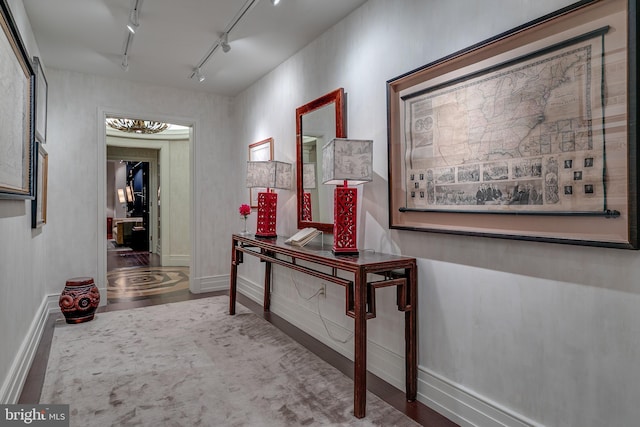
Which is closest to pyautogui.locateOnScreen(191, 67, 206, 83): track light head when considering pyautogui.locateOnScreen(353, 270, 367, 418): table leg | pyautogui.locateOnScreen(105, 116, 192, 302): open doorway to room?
pyautogui.locateOnScreen(105, 116, 192, 302): open doorway to room

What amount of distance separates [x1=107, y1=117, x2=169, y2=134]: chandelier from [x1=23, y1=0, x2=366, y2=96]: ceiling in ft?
6.94

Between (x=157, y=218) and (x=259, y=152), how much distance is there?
15.9 ft

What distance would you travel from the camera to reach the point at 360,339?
199 cm

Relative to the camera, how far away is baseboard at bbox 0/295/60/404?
2.01 m

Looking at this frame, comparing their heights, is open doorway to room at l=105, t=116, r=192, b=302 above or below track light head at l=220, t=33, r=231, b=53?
below

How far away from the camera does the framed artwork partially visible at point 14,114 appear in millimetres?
1873

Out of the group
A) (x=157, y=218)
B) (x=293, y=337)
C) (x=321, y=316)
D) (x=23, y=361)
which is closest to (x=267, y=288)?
(x=293, y=337)

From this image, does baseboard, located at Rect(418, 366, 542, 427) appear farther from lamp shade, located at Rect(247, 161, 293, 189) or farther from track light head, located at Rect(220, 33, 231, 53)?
track light head, located at Rect(220, 33, 231, 53)

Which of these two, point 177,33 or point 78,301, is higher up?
point 177,33

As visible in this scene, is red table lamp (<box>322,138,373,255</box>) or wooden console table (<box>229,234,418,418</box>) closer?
wooden console table (<box>229,234,418,418</box>)

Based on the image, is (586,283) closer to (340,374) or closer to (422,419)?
(422,419)

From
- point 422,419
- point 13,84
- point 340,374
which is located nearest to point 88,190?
point 13,84

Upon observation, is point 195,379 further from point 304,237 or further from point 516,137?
point 516,137

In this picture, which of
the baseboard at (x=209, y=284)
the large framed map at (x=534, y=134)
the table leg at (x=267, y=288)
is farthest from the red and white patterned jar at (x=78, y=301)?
the large framed map at (x=534, y=134)
